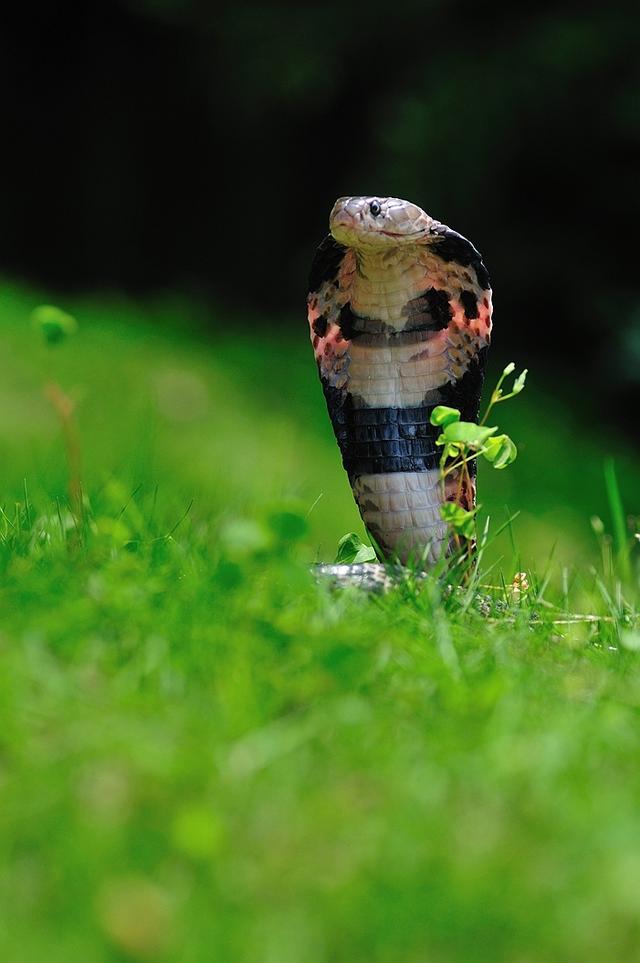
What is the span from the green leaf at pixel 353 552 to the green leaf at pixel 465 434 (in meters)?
0.53

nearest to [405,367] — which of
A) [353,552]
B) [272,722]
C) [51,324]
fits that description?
[353,552]

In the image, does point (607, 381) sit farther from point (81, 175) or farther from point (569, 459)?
point (81, 175)

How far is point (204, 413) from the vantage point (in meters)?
9.30

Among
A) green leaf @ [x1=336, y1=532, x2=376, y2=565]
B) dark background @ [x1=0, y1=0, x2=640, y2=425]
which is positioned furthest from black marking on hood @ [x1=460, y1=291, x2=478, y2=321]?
dark background @ [x1=0, y1=0, x2=640, y2=425]

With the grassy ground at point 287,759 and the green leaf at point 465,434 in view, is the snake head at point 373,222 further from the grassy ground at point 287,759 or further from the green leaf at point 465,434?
the grassy ground at point 287,759

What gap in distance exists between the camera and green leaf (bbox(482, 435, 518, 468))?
10.0ft

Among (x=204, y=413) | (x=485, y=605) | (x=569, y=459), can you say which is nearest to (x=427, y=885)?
(x=485, y=605)

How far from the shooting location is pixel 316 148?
13.3 metres

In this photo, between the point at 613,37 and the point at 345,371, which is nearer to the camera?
the point at 345,371

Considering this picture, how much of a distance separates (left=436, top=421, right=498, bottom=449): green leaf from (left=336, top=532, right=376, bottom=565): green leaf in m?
0.53

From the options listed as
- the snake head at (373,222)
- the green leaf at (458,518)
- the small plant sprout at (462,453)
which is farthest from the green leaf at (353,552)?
the snake head at (373,222)

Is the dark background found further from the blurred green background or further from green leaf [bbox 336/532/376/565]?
green leaf [bbox 336/532/376/565]

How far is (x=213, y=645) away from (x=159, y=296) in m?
11.1

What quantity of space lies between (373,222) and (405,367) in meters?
0.42
